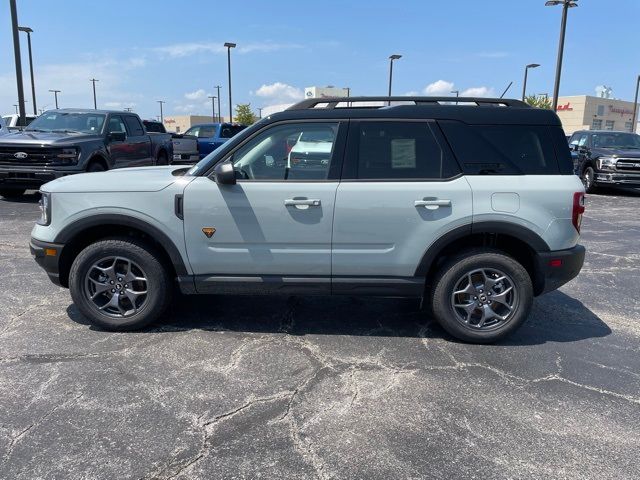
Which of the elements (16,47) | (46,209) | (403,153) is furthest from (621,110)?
(46,209)

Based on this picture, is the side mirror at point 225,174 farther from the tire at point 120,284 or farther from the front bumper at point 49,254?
the front bumper at point 49,254

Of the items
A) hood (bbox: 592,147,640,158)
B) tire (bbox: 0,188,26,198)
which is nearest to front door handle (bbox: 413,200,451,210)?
tire (bbox: 0,188,26,198)

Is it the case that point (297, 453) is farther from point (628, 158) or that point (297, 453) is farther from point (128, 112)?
point (628, 158)

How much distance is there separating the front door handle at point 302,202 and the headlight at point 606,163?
1320 cm

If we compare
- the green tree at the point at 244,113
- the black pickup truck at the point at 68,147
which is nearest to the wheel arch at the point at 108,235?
the black pickup truck at the point at 68,147

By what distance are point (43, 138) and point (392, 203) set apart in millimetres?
8884

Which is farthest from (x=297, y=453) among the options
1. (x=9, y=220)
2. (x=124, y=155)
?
(x=124, y=155)

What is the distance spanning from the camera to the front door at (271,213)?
3.97 meters

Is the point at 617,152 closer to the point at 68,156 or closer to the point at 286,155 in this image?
the point at 286,155

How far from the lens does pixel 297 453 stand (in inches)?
106

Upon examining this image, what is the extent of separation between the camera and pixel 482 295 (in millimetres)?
4113

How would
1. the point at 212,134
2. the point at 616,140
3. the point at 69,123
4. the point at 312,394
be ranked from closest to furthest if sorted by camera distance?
the point at 312,394 < the point at 69,123 < the point at 616,140 < the point at 212,134

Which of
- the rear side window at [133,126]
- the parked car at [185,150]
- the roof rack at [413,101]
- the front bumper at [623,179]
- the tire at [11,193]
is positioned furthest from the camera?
the parked car at [185,150]

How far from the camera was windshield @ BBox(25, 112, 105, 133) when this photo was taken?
1111 cm
